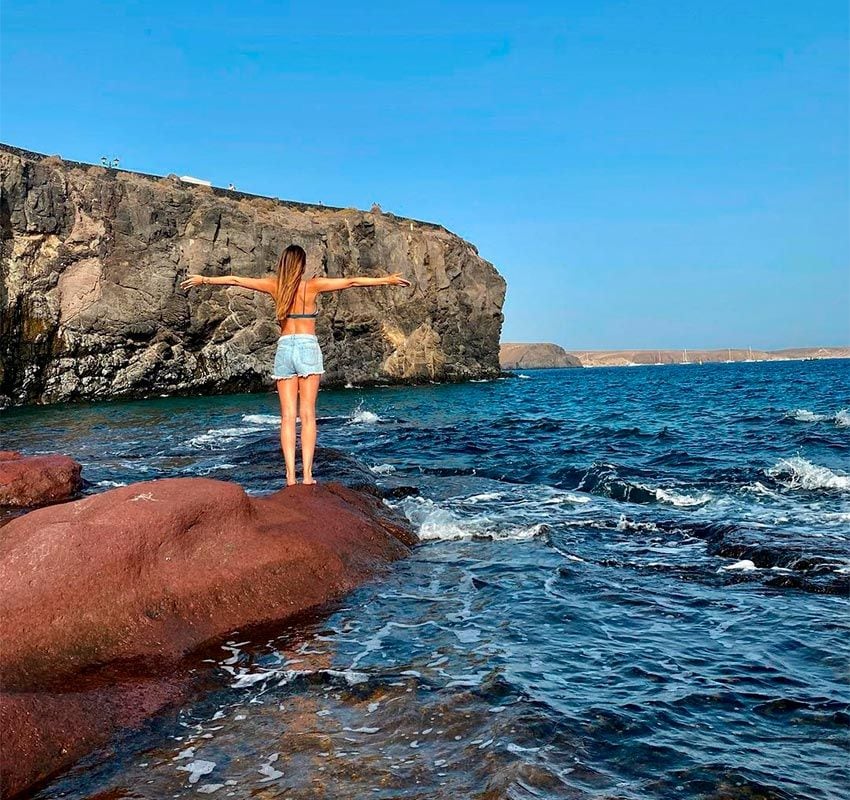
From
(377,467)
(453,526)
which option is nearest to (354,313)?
(377,467)

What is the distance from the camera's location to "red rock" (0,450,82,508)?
10070mm

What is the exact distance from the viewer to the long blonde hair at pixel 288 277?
6.99 metres

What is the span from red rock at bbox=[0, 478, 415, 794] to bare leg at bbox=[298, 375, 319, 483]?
4.53ft

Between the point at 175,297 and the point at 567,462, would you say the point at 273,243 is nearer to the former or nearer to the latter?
the point at 175,297

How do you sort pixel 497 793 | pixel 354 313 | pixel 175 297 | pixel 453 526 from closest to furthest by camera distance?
pixel 497 793 < pixel 453 526 < pixel 175 297 < pixel 354 313

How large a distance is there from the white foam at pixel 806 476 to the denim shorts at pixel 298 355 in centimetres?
851

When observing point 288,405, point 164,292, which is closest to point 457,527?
point 288,405

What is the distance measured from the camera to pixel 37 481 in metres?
10.4

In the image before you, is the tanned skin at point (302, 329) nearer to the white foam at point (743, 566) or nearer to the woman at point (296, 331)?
the woman at point (296, 331)

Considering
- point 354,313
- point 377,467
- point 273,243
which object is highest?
point 273,243

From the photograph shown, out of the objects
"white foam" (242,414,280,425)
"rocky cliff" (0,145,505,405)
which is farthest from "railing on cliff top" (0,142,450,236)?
"white foam" (242,414,280,425)

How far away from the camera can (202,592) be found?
15.5ft

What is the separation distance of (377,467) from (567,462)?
4120 mm

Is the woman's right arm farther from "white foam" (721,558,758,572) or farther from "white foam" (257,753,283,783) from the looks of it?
"white foam" (257,753,283,783)
